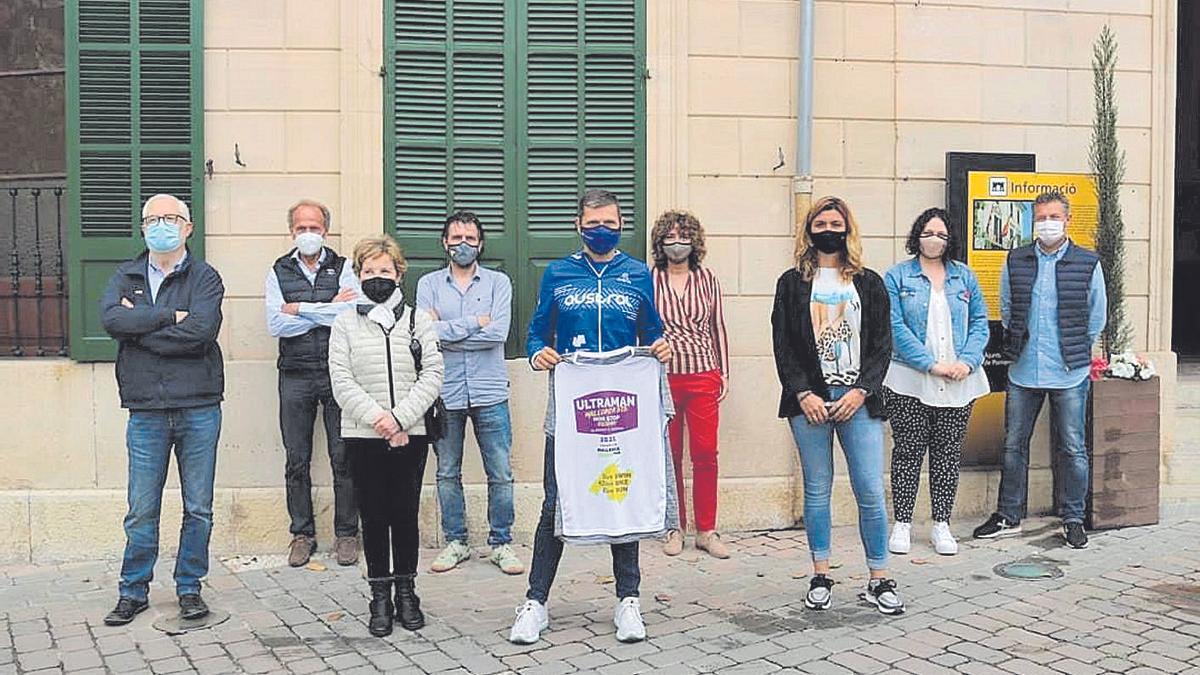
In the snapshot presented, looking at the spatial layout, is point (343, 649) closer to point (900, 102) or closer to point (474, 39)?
point (474, 39)

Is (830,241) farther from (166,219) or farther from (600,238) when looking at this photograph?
(166,219)

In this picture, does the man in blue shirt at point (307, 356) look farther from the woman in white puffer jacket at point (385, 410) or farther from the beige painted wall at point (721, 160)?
the woman in white puffer jacket at point (385, 410)

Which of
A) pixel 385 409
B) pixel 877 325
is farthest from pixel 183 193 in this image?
pixel 877 325

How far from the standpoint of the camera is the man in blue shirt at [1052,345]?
276 inches

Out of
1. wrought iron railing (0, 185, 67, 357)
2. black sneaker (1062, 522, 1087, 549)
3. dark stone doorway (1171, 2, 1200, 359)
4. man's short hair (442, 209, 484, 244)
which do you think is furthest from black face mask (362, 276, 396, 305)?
dark stone doorway (1171, 2, 1200, 359)

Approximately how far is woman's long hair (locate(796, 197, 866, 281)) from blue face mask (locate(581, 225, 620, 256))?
39.8 inches

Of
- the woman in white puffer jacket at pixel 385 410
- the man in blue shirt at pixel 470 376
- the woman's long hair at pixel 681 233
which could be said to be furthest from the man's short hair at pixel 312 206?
the woman's long hair at pixel 681 233

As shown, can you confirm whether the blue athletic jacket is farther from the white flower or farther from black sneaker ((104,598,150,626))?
the white flower

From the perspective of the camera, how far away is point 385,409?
5.33m

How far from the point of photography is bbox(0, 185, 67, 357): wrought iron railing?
7.08 metres

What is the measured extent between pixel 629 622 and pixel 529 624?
0.46 metres

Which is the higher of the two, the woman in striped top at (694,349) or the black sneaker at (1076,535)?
the woman in striped top at (694,349)

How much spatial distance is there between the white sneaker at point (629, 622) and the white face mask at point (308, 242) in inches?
107

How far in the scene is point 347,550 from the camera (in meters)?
6.61
